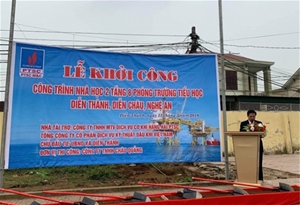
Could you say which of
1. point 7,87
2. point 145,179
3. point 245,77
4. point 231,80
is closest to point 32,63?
point 7,87

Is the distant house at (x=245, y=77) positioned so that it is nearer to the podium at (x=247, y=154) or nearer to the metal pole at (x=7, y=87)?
the podium at (x=247, y=154)

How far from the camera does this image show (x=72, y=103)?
5227mm

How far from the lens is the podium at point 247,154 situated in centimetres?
488

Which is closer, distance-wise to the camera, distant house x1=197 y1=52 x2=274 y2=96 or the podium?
the podium

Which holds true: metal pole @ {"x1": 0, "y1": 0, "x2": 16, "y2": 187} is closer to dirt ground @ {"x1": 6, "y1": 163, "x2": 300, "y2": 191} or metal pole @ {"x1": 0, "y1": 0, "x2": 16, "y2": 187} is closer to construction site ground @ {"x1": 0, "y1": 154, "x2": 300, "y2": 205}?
construction site ground @ {"x1": 0, "y1": 154, "x2": 300, "y2": 205}

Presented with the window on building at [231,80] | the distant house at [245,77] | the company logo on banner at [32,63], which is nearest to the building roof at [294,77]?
the distant house at [245,77]

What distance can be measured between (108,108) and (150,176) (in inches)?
75.7

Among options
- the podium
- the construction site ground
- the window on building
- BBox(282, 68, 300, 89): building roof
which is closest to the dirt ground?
the construction site ground

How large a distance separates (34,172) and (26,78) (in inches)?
116

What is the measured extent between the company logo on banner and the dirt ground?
6.90 feet

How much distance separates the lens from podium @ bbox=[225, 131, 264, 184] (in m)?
4.88

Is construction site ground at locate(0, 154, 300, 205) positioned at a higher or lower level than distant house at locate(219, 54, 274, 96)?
lower

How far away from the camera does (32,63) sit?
5035 mm

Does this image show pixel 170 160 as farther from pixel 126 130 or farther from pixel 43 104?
pixel 43 104
